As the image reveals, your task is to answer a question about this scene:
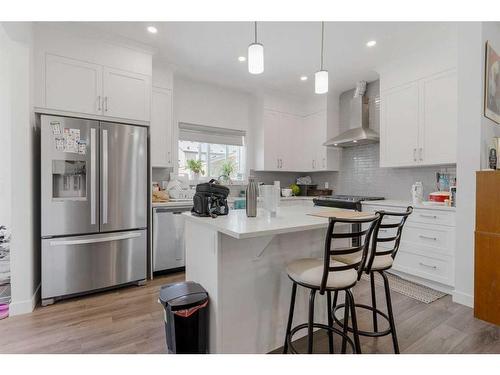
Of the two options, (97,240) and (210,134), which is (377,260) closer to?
(97,240)

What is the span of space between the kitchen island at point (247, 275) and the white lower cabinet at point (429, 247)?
1.81m

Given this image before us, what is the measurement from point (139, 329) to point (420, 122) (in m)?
3.78

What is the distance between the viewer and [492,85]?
2523mm

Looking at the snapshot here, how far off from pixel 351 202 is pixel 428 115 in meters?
1.40

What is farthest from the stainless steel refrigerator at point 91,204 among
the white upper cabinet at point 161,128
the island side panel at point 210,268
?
the island side panel at point 210,268

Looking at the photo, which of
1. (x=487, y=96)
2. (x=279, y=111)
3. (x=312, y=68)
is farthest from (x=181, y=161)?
(x=487, y=96)

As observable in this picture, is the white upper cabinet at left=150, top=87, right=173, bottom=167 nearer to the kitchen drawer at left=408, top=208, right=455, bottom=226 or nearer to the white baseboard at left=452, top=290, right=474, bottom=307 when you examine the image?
the kitchen drawer at left=408, top=208, right=455, bottom=226

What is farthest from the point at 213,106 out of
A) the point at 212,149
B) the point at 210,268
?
the point at 210,268

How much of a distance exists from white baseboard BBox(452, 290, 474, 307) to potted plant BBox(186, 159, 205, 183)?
3.56m

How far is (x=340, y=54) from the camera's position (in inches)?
131

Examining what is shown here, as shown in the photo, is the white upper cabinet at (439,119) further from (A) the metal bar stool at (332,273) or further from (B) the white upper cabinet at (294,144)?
(A) the metal bar stool at (332,273)

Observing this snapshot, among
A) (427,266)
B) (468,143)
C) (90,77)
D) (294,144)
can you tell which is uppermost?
(90,77)

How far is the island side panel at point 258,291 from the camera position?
1620 millimetres

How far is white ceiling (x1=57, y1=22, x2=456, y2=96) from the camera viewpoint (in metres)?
2.75
